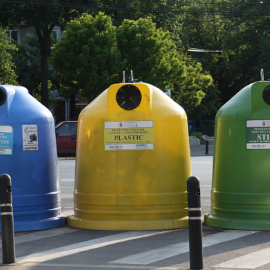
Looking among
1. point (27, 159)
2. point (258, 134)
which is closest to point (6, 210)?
point (27, 159)

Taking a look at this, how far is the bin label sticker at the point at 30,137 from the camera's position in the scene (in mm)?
7574

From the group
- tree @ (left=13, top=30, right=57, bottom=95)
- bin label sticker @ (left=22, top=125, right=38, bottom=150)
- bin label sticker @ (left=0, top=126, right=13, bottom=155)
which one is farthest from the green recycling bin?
tree @ (left=13, top=30, right=57, bottom=95)

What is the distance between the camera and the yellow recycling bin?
Answer: 24.1 feet

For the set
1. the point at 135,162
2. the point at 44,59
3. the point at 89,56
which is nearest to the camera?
the point at 135,162

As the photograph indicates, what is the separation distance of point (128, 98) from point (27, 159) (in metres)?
1.47

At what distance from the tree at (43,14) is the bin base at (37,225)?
27.8m

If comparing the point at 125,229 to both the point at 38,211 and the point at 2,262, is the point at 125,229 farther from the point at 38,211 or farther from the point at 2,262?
the point at 2,262

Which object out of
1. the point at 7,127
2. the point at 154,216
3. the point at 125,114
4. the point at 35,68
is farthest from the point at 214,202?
the point at 35,68

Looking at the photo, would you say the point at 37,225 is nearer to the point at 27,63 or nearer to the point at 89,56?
the point at 89,56

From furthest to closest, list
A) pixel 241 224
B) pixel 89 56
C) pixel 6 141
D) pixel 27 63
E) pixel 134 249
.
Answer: pixel 27 63 < pixel 89 56 < pixel 6 141 < pixel 241 224 < pixel 134 249

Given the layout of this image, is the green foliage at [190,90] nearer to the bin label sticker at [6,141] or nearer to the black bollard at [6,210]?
the bin label sticker at [6,141]

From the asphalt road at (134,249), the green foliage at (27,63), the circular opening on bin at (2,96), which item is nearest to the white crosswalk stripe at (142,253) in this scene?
the asphalt road at (134,249)

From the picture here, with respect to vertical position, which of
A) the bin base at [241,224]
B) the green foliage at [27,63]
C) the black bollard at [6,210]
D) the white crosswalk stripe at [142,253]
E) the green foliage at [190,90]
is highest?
the green foliage at [27,63]

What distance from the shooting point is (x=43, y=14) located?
35.0 m
